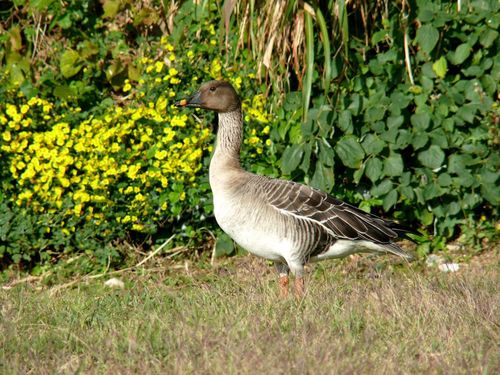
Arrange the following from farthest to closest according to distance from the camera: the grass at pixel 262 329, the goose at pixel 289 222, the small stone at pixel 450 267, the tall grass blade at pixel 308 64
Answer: the small stone at pixel 450 267 < the tall grass blade at pixel 308 64 < the goose at pixel 289 222 < the grass at pixel 262 329

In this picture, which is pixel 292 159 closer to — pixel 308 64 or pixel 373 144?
pixel 373 144

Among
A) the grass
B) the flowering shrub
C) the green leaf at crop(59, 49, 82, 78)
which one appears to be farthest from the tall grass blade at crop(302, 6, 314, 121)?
the green leaf at crop(59, 49, 82, 78)

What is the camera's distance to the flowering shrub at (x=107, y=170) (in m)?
7.16

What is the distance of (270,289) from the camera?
5.57m

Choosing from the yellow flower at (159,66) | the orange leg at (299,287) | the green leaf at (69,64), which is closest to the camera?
the orange leg at (299,287)

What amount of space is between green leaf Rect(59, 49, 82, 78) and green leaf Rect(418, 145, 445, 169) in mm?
3150

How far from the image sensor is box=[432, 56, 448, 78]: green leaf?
22.9ft

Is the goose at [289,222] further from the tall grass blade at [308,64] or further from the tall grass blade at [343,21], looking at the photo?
the tall grass blade at [343,21]

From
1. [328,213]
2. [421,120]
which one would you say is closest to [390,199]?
[421,120]

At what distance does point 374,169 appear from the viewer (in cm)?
699

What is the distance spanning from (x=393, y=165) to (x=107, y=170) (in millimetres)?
2289

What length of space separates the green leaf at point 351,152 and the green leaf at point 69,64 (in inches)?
99.7

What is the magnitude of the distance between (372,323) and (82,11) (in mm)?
4694

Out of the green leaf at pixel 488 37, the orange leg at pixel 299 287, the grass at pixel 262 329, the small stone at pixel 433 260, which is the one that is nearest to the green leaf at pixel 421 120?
the green leaf at pixel 488 37
